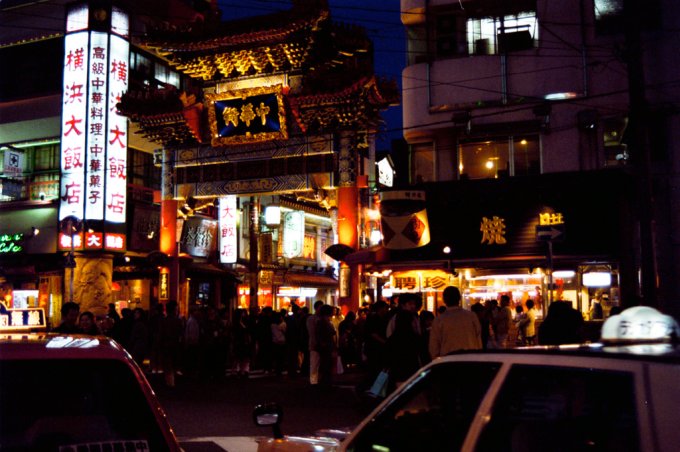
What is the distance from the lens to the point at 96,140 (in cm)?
2902

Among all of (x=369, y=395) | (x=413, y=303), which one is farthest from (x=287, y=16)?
(x=369, y=395)

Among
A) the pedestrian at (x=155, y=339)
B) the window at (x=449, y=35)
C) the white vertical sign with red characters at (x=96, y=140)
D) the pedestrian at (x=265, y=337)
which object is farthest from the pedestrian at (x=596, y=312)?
the white vertical sign with red characters at (x=96, y=140)

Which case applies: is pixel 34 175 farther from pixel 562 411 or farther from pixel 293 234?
pixel 562 411

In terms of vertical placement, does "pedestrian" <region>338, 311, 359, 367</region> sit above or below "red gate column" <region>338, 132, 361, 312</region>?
below

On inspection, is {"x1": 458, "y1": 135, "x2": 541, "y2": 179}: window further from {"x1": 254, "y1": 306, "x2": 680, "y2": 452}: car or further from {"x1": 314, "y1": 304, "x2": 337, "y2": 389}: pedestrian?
{"x1": 254, "y1": 306, "x2": 680, "y2": 452}: car

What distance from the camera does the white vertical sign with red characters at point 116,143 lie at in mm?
29281

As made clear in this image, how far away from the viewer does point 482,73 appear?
73.0ft

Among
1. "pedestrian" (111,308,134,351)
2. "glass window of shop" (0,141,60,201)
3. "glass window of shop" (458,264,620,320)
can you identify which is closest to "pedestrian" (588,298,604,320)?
"glass window of shop" (458,264,620,320)

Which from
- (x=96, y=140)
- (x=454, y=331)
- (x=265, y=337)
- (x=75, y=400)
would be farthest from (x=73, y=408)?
(x=96, y=140)

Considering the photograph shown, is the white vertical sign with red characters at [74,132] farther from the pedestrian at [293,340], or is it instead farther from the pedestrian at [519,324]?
the pedestrian at [519,324]

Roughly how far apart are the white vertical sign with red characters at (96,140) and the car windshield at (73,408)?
26.3 meters

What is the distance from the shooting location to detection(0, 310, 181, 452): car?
11.8 feet

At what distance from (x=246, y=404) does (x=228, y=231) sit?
16.4 meters

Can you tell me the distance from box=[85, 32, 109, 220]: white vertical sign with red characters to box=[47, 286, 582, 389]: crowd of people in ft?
33.1
